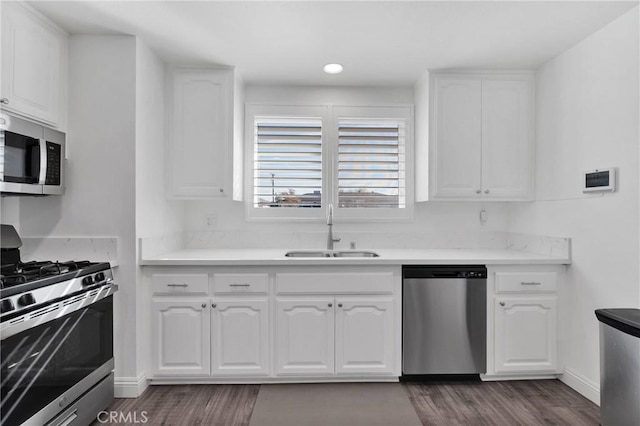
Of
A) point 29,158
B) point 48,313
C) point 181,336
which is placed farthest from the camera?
point 181,336

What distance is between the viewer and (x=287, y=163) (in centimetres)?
338

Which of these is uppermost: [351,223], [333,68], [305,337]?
[333,68]

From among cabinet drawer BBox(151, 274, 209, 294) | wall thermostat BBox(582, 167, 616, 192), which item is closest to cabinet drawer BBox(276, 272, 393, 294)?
cabinet drawer BBox(151, 274, 209, 294)

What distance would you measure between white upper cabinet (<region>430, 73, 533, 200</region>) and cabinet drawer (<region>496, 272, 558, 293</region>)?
2.21ft

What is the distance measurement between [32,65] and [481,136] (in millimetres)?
3075

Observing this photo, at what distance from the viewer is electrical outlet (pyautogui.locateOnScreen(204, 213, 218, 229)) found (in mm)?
3355

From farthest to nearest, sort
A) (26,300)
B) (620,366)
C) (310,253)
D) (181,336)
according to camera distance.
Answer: (310,253), (181,336), (620,366), (26,300)

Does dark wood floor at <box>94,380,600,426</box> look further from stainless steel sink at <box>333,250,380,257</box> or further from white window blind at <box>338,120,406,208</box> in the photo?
white window blind at <box>338,120,406,208</box>

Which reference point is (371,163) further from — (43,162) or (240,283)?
(43,162)

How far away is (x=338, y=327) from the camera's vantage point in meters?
2.62

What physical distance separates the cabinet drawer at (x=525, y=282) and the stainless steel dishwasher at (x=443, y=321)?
0.50 feet

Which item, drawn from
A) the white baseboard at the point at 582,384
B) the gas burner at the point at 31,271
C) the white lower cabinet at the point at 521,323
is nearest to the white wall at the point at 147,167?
the gas burner at the point at 31,271

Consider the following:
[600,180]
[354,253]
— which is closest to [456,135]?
[600,180]

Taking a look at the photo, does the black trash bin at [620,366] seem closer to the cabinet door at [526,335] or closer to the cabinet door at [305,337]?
the cabinet door at [526,335]
